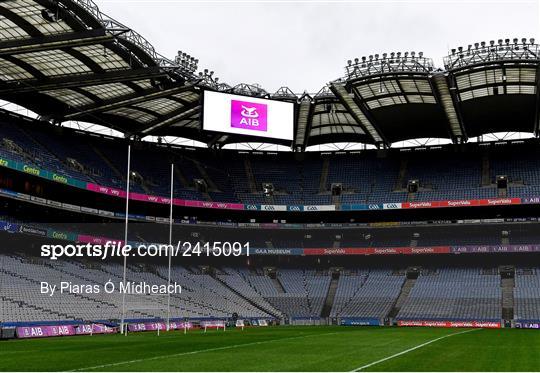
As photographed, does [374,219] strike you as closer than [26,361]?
No

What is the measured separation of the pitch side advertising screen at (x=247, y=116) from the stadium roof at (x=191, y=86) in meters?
1.17

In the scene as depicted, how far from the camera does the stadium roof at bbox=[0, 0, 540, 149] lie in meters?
41.7

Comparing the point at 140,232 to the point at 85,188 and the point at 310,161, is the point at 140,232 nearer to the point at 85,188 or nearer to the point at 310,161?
the point at 85,188

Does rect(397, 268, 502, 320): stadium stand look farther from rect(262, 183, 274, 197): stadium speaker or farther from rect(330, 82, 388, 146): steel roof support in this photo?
rect(262, 183, 274, 197): stadium speaker

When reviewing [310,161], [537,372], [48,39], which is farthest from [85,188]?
[537,372]

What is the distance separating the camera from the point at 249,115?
189 feet

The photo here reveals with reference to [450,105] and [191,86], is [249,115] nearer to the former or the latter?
[191,86]

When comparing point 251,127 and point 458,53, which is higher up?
point 458,53

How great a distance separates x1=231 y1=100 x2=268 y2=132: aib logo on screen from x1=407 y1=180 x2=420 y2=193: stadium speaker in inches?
840

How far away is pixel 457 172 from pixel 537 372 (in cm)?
5442

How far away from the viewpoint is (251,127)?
57.7 metres

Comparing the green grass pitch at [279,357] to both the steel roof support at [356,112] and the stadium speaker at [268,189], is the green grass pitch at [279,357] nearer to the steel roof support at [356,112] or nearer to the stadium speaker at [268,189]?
the steel roof support at [356,112]

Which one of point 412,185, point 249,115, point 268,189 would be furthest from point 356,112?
point 268,189

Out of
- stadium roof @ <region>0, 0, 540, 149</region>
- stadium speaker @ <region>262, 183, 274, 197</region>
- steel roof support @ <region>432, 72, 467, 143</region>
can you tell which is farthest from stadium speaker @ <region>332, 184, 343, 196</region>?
steel roof support @ <region>432, 72, 467, 143</region>
